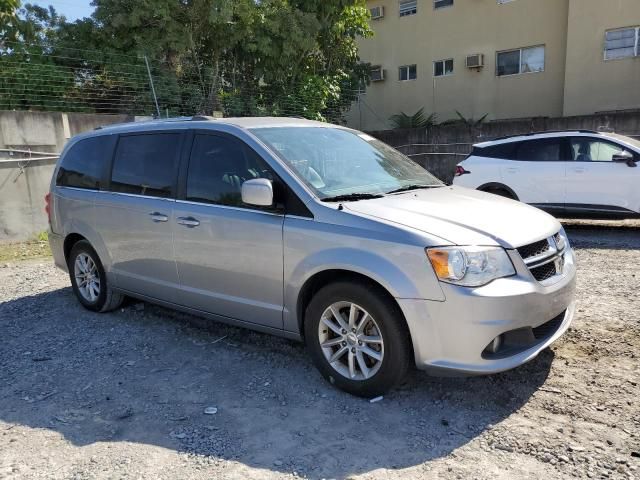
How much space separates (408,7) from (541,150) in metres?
12.5

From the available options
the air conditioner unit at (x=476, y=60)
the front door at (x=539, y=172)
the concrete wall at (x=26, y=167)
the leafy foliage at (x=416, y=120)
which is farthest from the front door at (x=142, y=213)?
the air conditioner unit at (x=476, y=60)

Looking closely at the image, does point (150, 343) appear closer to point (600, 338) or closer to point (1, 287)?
point (1, 287)

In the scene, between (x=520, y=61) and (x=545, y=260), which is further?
(x=520, y=61)

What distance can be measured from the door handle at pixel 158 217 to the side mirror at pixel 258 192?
1042 millimetres

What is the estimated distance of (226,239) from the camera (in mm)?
3918

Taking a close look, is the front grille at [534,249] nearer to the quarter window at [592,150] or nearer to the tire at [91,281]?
the tire at [91,281]

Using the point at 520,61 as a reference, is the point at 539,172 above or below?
below

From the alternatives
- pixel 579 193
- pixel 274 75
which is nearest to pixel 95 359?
pixel 579 193

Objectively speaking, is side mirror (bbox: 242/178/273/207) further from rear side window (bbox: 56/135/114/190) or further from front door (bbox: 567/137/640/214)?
front door (bbox: 567/137/640/214)

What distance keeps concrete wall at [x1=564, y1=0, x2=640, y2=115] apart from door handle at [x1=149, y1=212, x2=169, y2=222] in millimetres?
14912

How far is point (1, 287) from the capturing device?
658cm

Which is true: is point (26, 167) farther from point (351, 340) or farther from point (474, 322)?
point (474, 322)

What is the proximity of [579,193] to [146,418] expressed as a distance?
774cm

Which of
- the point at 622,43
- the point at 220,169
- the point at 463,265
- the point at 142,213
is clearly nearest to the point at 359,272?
the point at 463,265
